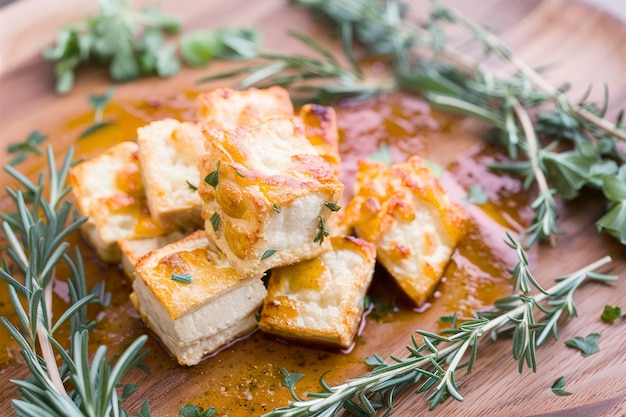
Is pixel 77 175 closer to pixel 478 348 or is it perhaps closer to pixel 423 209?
pixel 423 209

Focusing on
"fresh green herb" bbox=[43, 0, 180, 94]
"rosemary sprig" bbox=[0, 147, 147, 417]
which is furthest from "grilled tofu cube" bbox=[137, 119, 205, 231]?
"fresh green herb" bbox=[43, 0, 180, 94]

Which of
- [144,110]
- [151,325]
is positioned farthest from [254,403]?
[144,110]

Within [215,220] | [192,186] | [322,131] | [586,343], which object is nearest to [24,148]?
[192,186]

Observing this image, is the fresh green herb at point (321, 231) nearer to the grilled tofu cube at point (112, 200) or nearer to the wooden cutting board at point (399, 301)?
the wooden cutting board at point (399, 301)

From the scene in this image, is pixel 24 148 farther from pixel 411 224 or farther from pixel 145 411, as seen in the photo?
pixel 411 224

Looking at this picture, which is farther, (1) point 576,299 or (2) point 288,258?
(1) point 576,299

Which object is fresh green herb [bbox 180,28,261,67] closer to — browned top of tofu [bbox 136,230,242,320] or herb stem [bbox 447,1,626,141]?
herb stem [bbox 447,1,626,141]
